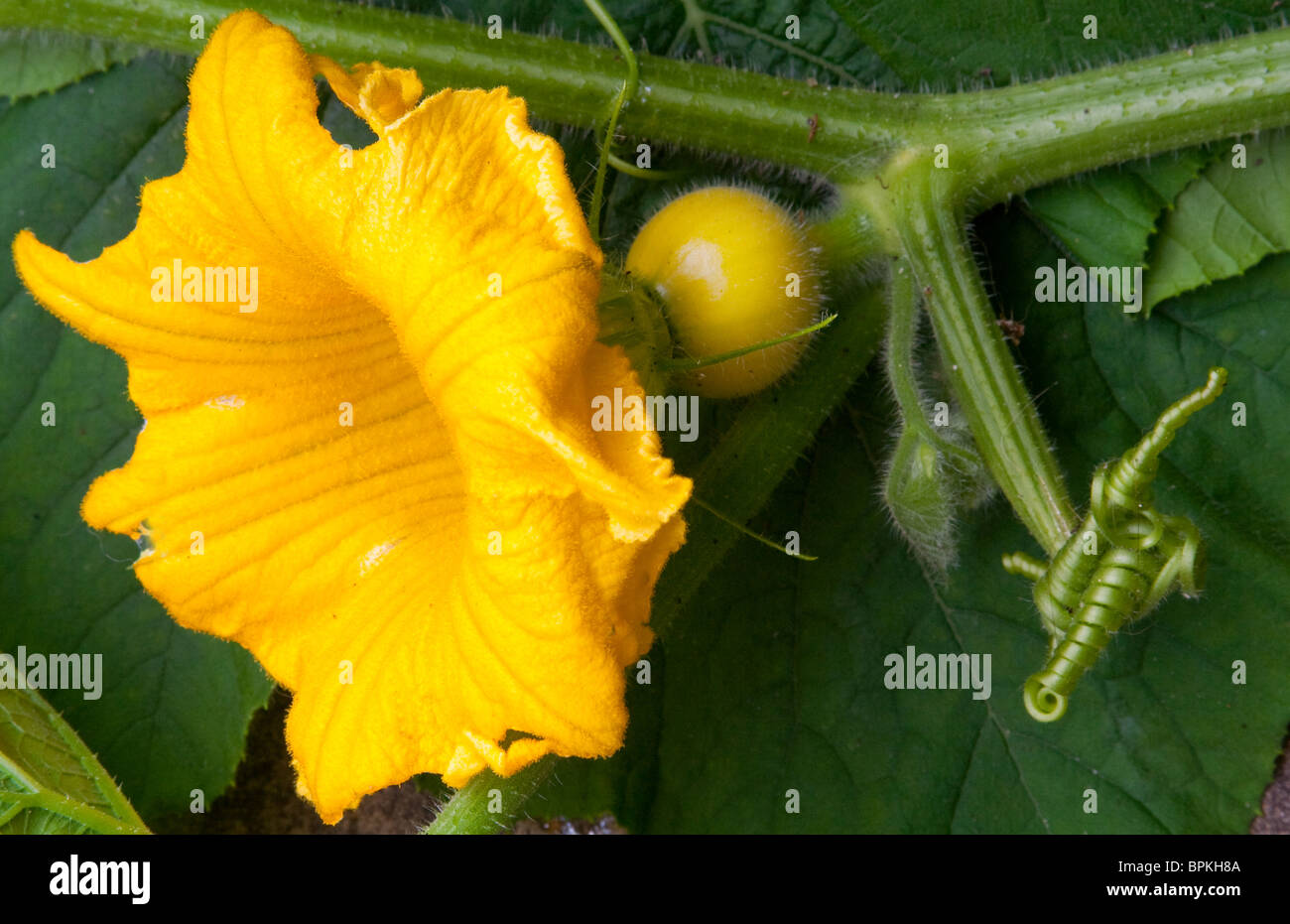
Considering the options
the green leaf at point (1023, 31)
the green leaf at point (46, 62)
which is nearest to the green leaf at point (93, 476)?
the green leaf at point (46, 62)

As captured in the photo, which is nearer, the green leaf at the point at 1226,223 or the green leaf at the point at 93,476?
the green leaf at the point at 1226,223

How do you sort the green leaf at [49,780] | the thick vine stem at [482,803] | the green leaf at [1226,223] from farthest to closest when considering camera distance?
1. the green leaf at [1226,223]
2. the green leaf at [49,780]
3. the thick vine stem at [482,803]

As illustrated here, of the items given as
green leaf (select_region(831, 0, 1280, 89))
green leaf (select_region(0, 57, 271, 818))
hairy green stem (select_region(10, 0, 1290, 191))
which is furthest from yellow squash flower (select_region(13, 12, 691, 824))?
green leaf (select_region(831, 0, 1280, 89))

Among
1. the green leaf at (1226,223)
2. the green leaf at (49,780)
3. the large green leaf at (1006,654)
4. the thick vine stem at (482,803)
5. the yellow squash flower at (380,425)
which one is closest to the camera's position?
the yellow squash flower at (380,425)

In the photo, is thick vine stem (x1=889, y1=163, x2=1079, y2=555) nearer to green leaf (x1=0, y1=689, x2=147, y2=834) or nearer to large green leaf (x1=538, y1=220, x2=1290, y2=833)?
large green leaf (x1=538, y1=220, x2=1290, y2=833)

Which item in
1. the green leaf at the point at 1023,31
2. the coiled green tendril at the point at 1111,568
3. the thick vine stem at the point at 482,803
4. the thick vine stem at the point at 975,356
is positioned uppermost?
the green leaf at the point at 1023,31

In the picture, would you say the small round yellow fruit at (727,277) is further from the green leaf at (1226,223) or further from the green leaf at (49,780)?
the green leaf at (49,780)
